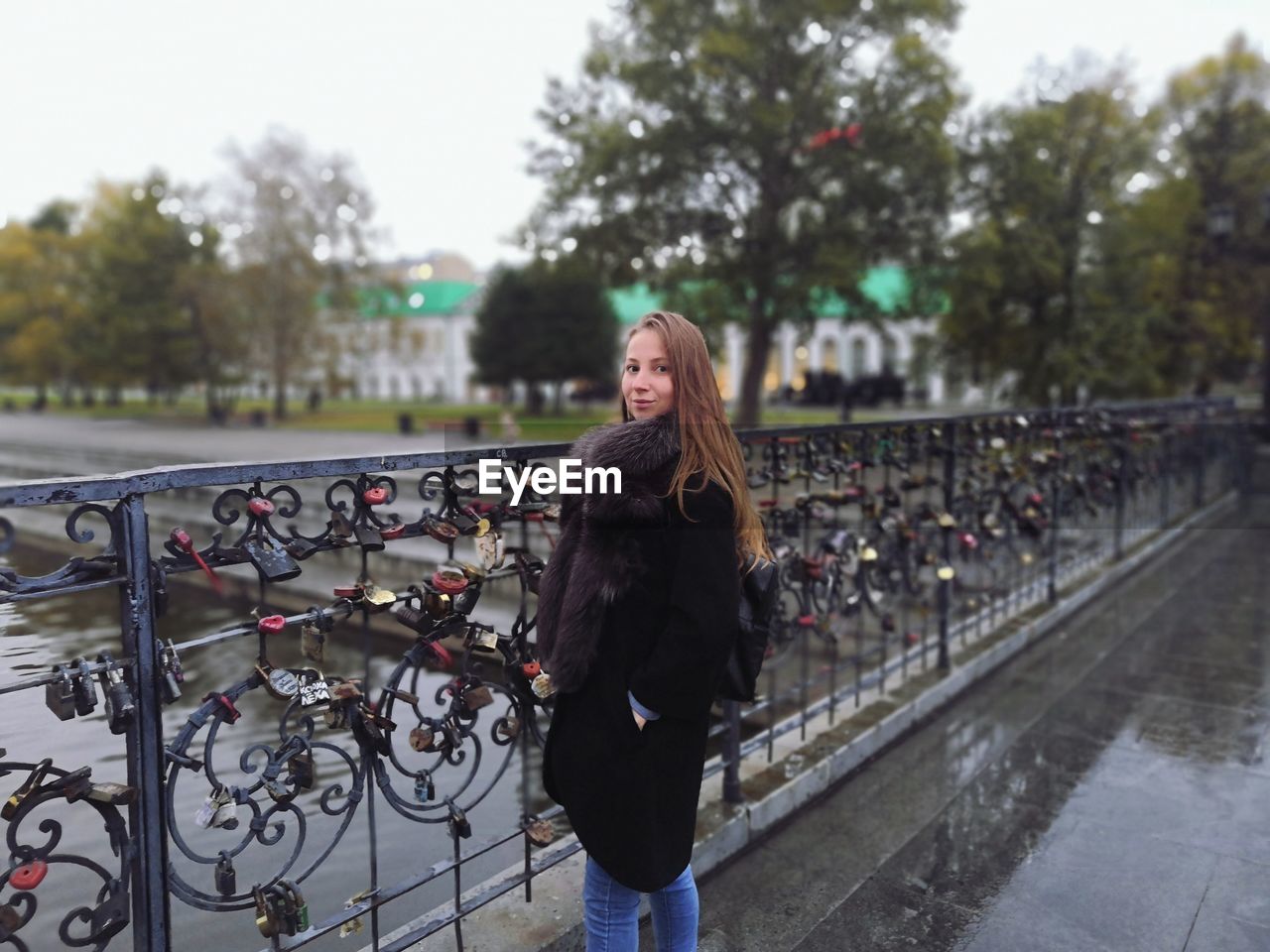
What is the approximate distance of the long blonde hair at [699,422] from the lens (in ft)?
6.70

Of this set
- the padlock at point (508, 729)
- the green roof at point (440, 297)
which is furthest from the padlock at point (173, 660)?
the green roof at point (440, 297)

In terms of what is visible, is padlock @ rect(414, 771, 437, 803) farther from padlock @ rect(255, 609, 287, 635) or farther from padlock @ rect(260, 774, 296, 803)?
padlock @ rect(255, 609, 287, 635)

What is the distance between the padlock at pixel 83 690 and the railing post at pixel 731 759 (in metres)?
2.25

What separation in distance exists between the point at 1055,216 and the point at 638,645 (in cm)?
2212

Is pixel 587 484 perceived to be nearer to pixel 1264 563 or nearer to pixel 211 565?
pixel 211 565

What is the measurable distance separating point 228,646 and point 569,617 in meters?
8.42

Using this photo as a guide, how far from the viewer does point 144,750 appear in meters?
1.93

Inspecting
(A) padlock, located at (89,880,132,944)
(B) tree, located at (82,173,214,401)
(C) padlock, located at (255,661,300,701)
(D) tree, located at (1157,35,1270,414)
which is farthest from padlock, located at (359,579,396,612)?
(B) tree, located at (82,173,214,401)

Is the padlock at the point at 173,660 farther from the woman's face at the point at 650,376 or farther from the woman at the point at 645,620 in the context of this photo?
the woman's face at the point at 650,376

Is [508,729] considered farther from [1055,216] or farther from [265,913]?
[1055,216]

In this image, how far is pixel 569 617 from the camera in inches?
80.1

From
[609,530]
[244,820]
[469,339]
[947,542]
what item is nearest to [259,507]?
[609,530]

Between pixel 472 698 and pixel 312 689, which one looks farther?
pixel 472 698

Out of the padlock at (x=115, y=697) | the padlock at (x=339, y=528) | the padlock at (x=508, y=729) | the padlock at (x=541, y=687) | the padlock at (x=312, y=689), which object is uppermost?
the padlock at (x=339, y=528)
